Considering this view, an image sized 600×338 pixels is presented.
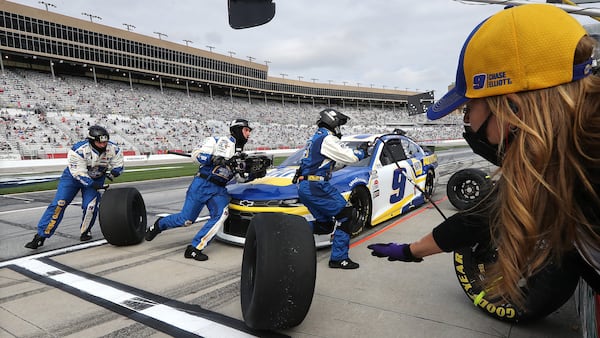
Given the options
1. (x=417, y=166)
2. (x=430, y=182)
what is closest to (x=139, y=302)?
(x=417, y=166)

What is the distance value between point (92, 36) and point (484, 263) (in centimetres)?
5476

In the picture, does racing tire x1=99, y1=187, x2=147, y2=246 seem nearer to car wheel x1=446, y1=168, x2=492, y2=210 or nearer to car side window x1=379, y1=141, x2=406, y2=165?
car side window x1=379, y1=141, x2=406, y2=165

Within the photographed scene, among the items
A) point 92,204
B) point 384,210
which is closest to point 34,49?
point 92,204

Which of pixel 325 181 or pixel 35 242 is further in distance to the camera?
pixel 35 242

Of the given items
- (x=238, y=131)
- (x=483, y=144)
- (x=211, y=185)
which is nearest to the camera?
(x=483, y=144)

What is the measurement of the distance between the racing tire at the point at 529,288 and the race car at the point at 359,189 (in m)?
1.18

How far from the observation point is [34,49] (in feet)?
134

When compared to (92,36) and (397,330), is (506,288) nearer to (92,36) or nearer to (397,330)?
(397,330)

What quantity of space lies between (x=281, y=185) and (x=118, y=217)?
2.14m

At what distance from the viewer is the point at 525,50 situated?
927 millimetres

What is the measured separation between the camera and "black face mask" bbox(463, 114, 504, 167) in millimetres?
1108

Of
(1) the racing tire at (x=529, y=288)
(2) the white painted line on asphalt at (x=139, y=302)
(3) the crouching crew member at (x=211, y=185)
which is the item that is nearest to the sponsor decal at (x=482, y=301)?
(1) the racing tire at (x=529, y=288)

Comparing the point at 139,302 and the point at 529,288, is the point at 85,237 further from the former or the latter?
the point at 529,288

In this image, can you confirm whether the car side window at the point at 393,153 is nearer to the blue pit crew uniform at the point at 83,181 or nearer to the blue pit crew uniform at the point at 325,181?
the blue pit crew uniform at the point at 325,181
